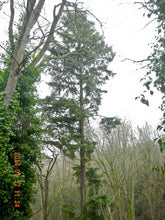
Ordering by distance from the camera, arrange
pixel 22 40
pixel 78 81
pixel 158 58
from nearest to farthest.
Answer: pixel 158 58, pixel 22 40, pixel 78 81

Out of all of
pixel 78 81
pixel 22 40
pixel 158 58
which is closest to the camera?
pixel 158 58

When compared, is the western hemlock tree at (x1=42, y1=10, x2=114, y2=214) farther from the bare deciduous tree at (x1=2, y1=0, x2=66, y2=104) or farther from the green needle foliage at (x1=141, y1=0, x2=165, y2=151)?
the green needle foliage at (x1=141, y1=0, x2=165, y2=151)

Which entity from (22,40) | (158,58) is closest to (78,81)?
(22,40)

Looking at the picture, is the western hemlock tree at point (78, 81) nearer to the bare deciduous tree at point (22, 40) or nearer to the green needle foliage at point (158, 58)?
the bare deciduous tree at point (22, 40)

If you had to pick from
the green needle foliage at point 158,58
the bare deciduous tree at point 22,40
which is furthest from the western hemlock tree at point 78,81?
the green needle foliage at point 158,58

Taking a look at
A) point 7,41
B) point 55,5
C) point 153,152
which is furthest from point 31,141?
point 153,152

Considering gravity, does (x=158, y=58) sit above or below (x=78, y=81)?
below

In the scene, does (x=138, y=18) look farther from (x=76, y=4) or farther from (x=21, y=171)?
(x=21, y=171)

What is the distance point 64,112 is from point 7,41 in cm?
400

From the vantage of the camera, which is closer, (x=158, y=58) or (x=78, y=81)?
(x=158, y=58)

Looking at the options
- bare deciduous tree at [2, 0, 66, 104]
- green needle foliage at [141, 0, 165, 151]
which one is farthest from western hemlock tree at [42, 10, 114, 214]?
green needle foliage at [141, 0, 165, 151]

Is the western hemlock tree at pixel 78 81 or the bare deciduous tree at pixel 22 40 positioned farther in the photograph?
the western hemlock tree at pixel 78 81

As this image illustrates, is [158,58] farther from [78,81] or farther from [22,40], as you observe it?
[78,81]

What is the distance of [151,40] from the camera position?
3.51 meters
